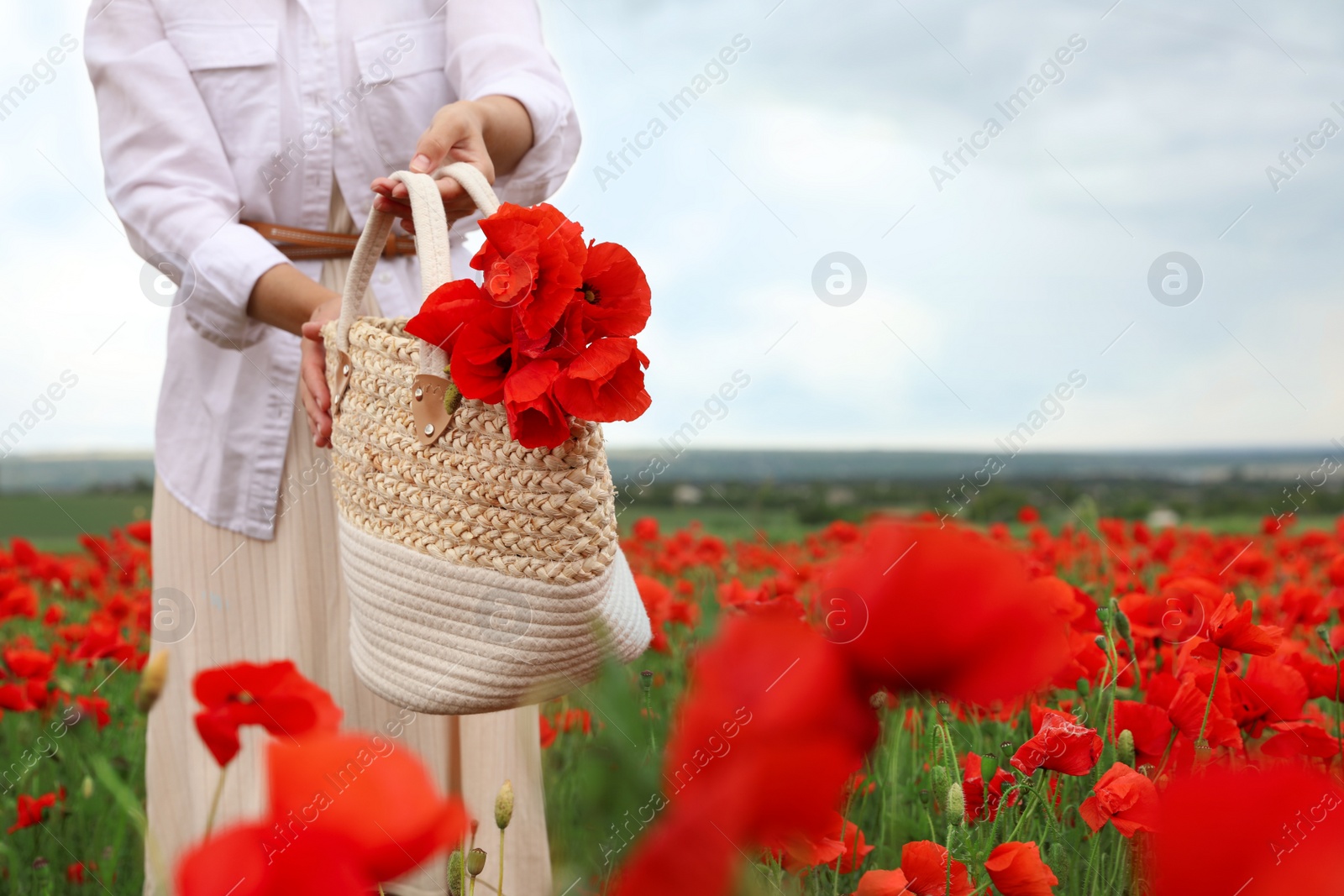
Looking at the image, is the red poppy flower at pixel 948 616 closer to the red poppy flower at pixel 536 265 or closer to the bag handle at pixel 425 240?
the red poppy flower at pixel 536 265

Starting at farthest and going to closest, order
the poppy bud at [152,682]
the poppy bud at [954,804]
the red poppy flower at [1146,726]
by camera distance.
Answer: the red poppy flower at [1146,726], the poppy bud at [954,804], the poppy bud at [152,682]

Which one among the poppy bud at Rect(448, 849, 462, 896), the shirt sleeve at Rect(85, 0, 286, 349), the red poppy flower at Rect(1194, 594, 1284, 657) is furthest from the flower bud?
the shirt sleeve at Rect(85, 0, 286, 349)

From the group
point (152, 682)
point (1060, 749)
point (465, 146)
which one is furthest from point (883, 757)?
point (152, 682)

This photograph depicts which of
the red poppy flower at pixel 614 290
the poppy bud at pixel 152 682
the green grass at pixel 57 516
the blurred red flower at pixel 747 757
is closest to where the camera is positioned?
the blurred red flower at pixel 747 757

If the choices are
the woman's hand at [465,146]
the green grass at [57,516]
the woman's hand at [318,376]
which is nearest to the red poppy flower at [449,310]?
the woman's hand at [465,146]

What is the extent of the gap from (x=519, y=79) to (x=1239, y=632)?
99 cm

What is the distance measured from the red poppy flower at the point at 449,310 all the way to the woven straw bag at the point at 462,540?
1.4 inches

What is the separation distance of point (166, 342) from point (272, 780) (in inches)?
52.7

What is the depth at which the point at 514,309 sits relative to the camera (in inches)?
27.6

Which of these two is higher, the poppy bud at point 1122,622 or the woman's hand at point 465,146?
the poppy bud at point 1122,622

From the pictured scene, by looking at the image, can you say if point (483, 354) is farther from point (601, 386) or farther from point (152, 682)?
point (152, 682)

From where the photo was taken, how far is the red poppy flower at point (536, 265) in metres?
0.69

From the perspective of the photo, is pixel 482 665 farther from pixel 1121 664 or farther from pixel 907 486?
pixel 907 486

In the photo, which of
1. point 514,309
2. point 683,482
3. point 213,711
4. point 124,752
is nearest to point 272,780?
point 213,711
